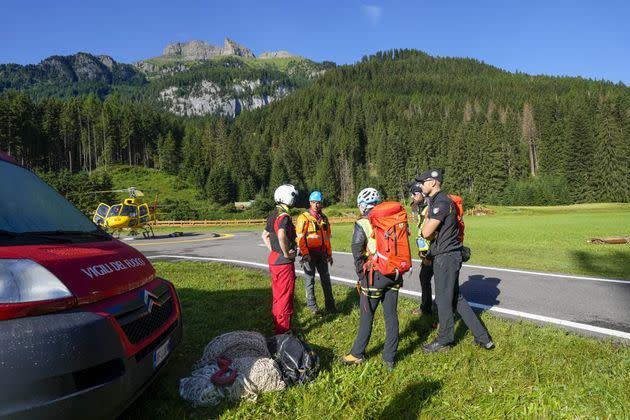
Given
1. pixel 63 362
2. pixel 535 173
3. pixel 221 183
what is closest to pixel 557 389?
pixel 63 362

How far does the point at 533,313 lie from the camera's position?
20.7 ft

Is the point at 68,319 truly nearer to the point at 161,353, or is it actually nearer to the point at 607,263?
the point at 161,353

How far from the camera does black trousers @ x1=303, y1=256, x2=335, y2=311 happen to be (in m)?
6.81

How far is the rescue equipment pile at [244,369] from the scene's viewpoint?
11.7 ft

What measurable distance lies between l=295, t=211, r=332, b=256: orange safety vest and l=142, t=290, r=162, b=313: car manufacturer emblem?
150 inches

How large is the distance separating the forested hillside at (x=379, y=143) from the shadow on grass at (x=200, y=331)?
5822 centimetres

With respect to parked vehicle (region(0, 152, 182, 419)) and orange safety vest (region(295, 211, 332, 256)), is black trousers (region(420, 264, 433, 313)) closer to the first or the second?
orange safety vest (region(295, 211, 332, 256))

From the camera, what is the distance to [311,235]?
6883 millimetres

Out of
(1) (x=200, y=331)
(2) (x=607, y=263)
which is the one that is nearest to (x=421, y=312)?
(1) (x=200, y=331)

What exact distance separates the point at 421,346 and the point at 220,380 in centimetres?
273

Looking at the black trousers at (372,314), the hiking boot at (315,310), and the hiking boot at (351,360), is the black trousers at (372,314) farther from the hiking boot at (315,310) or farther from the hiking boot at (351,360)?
the hiking boot at (315,310)

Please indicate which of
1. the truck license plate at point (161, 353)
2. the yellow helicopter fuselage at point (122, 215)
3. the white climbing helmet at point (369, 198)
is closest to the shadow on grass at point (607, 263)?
the white climbing helmet at point (369, 198)

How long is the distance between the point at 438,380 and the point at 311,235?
11.1 feet

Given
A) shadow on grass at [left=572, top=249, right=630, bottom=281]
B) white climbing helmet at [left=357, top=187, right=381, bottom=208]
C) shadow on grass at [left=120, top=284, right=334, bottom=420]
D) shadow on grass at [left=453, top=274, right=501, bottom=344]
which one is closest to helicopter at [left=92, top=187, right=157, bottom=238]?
shadow on grass at [left=120, top=284, right=334, bottom=420]
